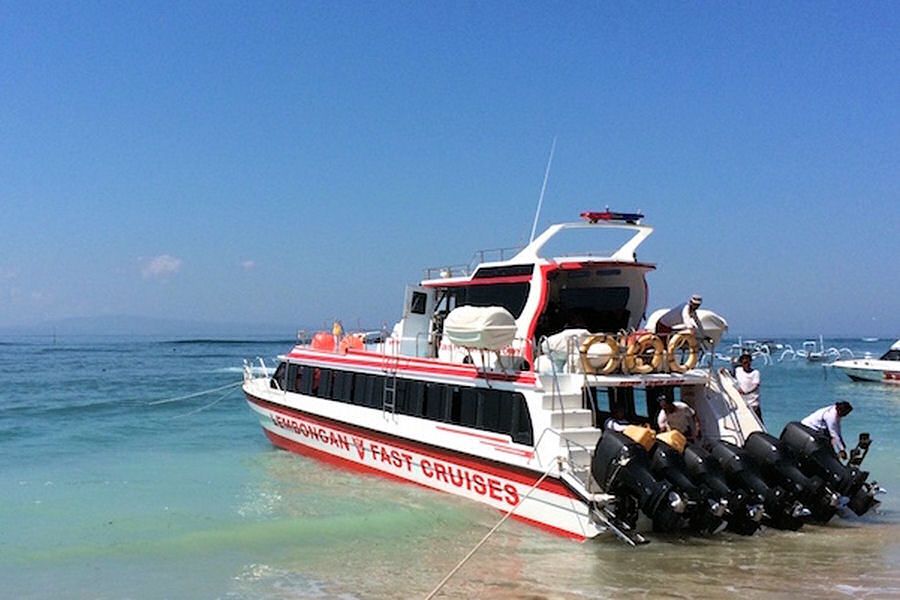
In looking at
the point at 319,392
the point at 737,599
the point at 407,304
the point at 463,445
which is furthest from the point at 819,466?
the point at 319,392

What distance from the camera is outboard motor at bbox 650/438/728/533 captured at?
988cm

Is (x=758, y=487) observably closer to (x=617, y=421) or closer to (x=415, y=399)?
(x=617, y=421)

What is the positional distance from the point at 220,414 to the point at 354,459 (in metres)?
13.6

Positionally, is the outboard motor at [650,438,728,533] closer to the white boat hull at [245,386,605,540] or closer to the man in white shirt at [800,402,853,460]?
the white boat hull at [245,386,605,540]

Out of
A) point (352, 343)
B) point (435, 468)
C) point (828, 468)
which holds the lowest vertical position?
point (435, 468)

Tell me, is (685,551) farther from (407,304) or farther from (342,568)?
(407,304)

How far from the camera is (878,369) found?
4044cm

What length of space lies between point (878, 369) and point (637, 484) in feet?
119

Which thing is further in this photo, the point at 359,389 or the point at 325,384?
the point at 325,384

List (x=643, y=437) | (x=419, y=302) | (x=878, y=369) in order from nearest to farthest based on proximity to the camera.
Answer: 1. (x=643, y=437)
2. (x=419, y=302)
3. (x=878, y=369)

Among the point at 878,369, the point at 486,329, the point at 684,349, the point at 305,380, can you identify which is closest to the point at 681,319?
the point at 684,349

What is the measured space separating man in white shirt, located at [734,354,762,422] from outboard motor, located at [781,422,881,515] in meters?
1.62

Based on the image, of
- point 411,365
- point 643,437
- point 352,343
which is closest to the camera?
point 643,437

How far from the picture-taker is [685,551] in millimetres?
9844
